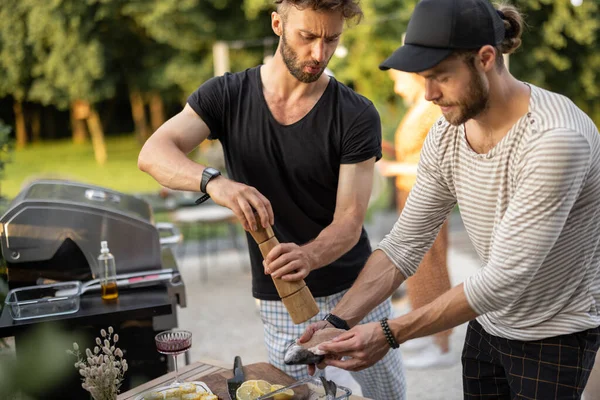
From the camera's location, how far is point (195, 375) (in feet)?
7.37

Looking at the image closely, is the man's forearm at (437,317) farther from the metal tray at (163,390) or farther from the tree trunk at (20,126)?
the tree trunk at (20,126)

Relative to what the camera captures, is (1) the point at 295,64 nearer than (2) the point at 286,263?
No

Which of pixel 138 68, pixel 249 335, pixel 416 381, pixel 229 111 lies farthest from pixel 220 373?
pixel 138 68

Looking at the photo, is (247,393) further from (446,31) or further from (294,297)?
(446,31)

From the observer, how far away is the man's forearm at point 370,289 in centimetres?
205

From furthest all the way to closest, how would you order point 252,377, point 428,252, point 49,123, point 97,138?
point 49,123 < point 97,138 < point 428,252 < point 252,377

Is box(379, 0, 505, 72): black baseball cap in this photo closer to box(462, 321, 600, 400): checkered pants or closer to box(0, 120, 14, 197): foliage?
box(462, 321, 600, 400): checkered pants

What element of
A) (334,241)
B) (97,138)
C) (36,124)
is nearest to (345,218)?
(334,241)

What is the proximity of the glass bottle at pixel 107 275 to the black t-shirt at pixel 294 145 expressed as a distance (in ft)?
2.21

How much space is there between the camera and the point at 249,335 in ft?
17.3

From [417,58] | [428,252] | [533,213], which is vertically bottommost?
[428,252]

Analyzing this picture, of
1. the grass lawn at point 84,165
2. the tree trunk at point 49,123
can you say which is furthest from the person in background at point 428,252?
the tree trunk at point 49,123

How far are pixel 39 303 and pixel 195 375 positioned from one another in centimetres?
71

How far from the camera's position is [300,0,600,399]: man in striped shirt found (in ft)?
5.02
